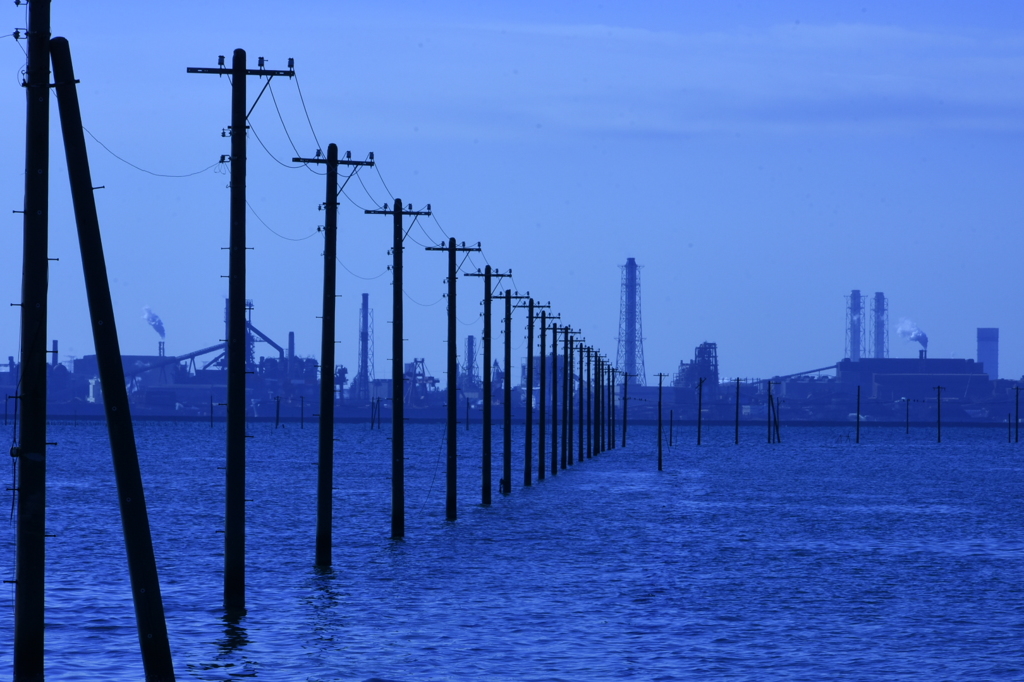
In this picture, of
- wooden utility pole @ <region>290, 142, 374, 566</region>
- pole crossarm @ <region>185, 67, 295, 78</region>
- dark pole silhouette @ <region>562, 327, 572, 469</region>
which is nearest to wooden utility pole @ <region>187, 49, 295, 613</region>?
pole crossarm @ <region>185, 67, 295, 78</region>

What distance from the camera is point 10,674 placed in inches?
650

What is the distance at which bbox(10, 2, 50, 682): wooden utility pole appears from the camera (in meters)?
13.3

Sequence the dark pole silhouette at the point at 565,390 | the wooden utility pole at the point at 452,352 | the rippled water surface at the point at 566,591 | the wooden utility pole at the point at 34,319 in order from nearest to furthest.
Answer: the wooden utility pole at the point at 34,319, the rippled water surface at the point at 566,591, the wooden utility pole at the point at 452,352, the dark pole silhouette at the point at 565,390

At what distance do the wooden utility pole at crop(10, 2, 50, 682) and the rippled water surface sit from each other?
13.1 feet

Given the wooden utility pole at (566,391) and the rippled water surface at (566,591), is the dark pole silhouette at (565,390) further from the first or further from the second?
the rippled water surface at (566,591)

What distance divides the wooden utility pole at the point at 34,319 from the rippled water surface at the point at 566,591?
399 centimetres

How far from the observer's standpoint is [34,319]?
43.8ft

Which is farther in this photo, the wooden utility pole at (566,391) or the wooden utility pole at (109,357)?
the wooden utility pole at (566,391)

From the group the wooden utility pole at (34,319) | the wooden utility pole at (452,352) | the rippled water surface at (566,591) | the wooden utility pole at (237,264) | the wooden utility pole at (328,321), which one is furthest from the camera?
the wooden utility pole at (452,352)

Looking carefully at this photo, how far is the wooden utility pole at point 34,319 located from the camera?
523 inches

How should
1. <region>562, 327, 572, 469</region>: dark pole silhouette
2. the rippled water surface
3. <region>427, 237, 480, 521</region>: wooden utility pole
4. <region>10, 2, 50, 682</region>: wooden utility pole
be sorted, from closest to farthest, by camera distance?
<region>10, 2, 50, 682</region>: wooden utility pole, the rippled water surface, <region>427, 237, 480, 521</region>: wooden utility pole, <region>562, 327, 572, 469</region>: dark pole silhouette

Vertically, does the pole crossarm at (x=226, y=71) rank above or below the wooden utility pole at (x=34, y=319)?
above

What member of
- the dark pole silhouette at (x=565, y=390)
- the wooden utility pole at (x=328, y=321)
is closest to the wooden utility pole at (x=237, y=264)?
the wooden utility pole at (x=328, y=321)

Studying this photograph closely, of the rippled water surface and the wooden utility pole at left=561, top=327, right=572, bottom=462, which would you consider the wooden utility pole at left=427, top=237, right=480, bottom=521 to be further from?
the wooden utility pole at left=561, top=327, right=572, bottom=462
